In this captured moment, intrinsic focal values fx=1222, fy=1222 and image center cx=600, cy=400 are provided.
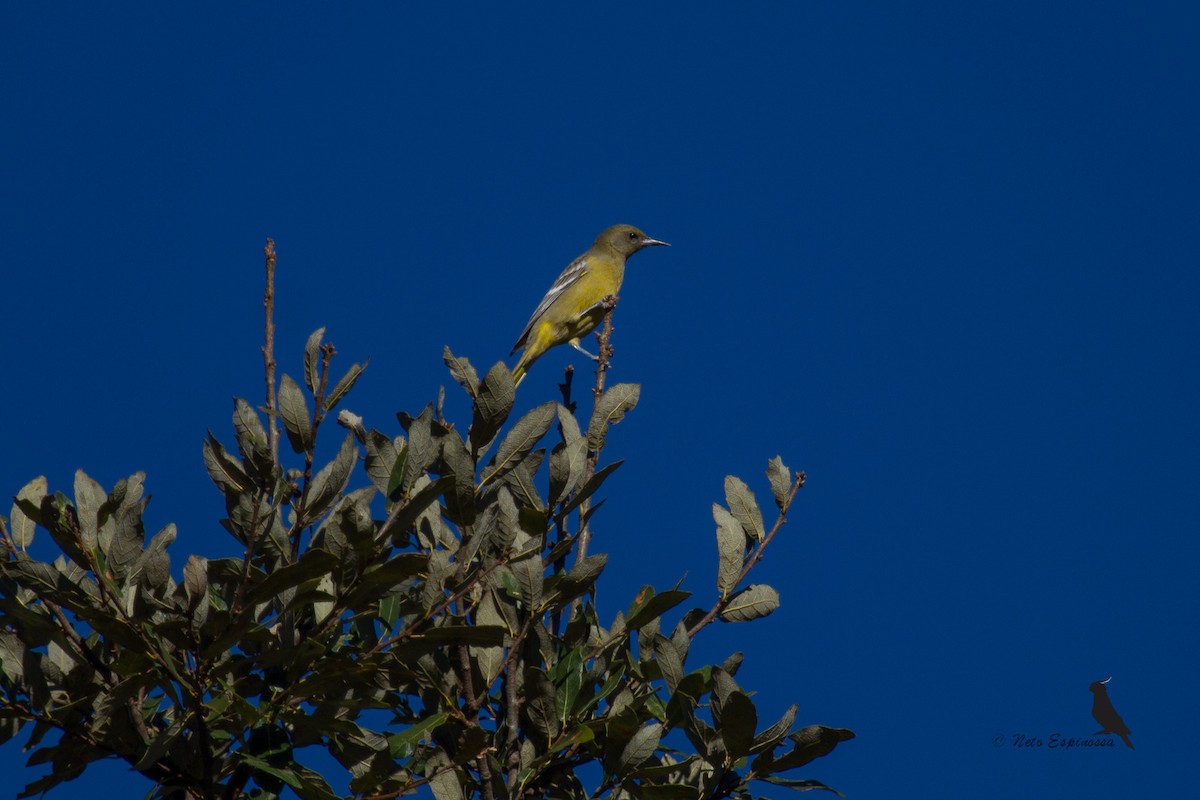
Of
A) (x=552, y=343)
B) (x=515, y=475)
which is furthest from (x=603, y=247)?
(x=515, y=475)

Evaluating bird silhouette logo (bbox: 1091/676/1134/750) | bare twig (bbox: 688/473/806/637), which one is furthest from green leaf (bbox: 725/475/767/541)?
bird silhouette logo (bbox: 1091/676/1134/750)

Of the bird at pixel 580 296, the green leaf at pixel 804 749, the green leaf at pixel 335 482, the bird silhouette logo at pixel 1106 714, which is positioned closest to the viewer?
the green leaf at pixel 335 482

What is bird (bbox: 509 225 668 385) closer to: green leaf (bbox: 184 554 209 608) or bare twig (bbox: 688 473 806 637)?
bare twig (bbox: 688 473 806 637)

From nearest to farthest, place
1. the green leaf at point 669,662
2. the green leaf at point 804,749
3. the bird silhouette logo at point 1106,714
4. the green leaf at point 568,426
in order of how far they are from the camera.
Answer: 1. the green leaf at point 804,749
2. the green leaf at point 669,662
3. the green leaf at point 568,426
4. the bird silhouette logo at point 1106,714

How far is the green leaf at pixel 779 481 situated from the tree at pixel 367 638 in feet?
0.80

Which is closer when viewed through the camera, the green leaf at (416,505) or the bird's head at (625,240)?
the green leaf at (416,505)

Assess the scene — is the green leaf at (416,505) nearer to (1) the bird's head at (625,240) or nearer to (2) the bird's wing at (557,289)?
(2) the bird's wing at (557,289)

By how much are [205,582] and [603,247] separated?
10.2m

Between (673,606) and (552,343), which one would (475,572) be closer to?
(673,606)

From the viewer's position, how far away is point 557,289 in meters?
11.3

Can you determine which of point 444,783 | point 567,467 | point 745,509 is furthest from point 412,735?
point 745,509

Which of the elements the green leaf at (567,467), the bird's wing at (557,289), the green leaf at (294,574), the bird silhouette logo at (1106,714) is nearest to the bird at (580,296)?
the bird's wing at (557,289)

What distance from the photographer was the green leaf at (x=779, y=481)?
3.12 meters

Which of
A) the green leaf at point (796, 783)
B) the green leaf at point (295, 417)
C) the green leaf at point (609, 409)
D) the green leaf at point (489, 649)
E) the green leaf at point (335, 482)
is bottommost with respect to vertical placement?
the green leaf at point (796, 783)
